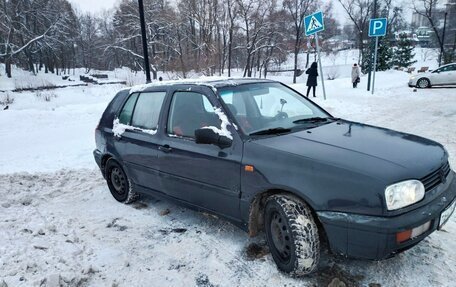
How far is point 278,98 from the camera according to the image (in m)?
4.14

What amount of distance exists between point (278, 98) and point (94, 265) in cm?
265

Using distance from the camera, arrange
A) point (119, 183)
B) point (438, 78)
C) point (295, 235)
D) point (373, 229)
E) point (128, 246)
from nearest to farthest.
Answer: point (373, 229) → point (295, 235) → point (128, 246) → point (119, 183) → point (438, 78)

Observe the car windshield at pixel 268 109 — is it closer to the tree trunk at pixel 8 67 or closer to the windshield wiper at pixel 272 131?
the windshield wiper at pixel 272 131

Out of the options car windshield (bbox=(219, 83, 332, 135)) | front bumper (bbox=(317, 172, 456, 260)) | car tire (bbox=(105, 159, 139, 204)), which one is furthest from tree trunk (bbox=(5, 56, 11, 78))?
front bumper (bbox=(317, 172, 456, 260))

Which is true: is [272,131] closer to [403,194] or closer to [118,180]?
[403,194]

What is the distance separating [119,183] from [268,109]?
8.33 ft

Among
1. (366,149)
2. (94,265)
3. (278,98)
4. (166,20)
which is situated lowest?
(94,265)

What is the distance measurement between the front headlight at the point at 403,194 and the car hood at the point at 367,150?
0.06 meters

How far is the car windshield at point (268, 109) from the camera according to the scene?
11.5 feet

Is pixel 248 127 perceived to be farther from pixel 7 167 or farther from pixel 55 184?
pixel 7 167

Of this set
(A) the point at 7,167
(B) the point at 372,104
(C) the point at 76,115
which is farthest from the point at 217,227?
(B) the point at 372,104

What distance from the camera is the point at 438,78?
1977 centimetres

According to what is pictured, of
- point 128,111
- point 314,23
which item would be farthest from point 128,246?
point 314,23

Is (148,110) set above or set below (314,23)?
below
